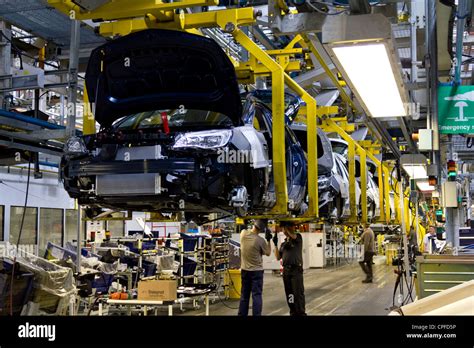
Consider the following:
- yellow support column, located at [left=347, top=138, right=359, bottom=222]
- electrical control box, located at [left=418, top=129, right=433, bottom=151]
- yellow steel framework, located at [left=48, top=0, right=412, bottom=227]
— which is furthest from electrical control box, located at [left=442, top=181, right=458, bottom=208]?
yellow steel framework, located at [left=48, top=0, right=412, bottom=227]

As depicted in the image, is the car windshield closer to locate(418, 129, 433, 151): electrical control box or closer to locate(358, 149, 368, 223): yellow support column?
locate(418, 129, 433, 151): electrical control box

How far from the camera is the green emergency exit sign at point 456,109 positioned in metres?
7.36

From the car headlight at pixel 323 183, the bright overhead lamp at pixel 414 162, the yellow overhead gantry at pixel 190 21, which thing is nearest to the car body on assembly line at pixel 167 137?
the yellow overhead gantry at pixel 190 21

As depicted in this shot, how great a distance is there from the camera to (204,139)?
455 cm

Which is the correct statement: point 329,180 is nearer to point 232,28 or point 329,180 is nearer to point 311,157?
point 311,157

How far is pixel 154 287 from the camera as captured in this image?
26.3ft

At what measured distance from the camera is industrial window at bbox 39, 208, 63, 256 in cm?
1659

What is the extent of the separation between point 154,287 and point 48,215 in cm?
985

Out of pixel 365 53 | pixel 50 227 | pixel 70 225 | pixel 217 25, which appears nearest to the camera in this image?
pixel 365 53

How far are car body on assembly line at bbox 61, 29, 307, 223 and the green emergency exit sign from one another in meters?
3.17

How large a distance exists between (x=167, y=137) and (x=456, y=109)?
4494mm

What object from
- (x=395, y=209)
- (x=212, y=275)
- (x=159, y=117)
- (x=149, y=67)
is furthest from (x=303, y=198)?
(x=395, y=209)

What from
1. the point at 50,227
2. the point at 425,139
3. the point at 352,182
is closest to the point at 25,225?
the point at 50,227
